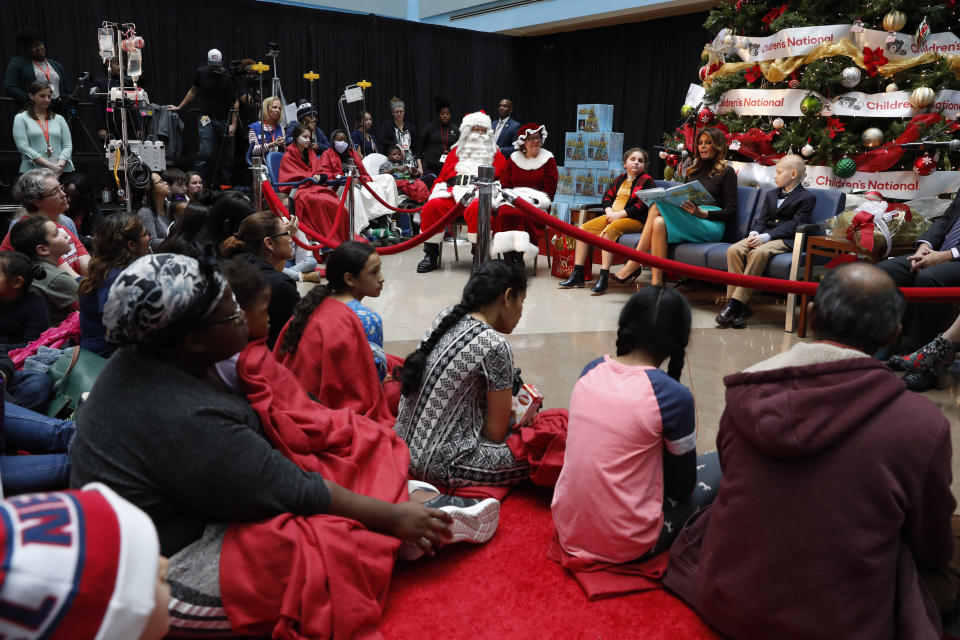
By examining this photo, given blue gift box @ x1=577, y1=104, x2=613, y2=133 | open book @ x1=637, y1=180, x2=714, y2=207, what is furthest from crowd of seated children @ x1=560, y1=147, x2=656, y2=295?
blue gift box @ x1=577, y1=104, x2=613, y2=133

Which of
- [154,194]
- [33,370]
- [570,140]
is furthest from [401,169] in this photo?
[33,370]

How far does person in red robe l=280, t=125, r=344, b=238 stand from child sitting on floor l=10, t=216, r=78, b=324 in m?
3.41

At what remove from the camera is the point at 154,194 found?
5.32 m

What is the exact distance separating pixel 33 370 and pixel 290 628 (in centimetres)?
169

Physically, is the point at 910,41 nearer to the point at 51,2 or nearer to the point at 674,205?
the point at 674,205

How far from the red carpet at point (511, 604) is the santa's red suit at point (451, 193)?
180 inches

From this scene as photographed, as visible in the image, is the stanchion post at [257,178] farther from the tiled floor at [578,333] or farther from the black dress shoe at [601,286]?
the black dress shoe at [601,286]

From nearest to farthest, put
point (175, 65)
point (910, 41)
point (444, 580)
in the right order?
point (444, 580) < point (910, 41) < point (175, 65)

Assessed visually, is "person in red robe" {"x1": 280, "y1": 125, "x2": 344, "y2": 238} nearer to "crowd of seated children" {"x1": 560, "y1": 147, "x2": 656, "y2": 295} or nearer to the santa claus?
the santa claus

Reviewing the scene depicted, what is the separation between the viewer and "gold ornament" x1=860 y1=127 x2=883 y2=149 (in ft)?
16.9

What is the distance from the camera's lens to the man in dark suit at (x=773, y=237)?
490cm

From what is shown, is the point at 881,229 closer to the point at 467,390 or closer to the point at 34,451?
the point at 467,390

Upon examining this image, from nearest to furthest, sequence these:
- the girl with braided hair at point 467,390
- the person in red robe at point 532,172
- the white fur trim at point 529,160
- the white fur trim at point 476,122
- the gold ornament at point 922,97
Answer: the girl with braided hair at point 467,390 → the gold ornament at point 922,97 → the person in red robe at point 532,172 → the white fur trim at point 529,160 → the white fur trim at point 476,122

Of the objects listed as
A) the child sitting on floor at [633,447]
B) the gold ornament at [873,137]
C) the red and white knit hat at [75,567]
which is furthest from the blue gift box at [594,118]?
the red and white knit hat at [75,567]
